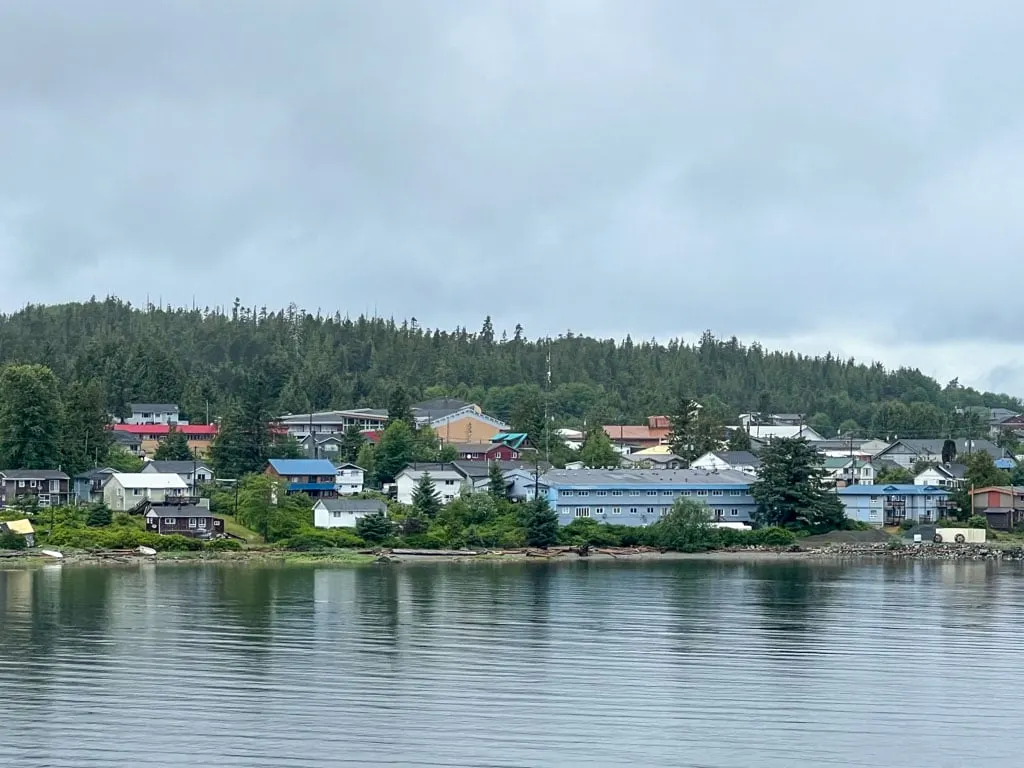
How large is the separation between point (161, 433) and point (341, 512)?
28403 mm

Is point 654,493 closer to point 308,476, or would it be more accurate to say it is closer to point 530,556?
→ point 530,556

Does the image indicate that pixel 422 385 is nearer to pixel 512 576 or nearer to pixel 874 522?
pixel 874 522

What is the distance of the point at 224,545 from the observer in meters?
51.4

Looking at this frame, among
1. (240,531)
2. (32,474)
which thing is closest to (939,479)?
(240,531)

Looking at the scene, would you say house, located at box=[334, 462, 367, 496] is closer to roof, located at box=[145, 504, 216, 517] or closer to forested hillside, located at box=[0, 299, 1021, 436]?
roof, located at box=[145, 504, 216, 517]

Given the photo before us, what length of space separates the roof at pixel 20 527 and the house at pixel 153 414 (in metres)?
35.3

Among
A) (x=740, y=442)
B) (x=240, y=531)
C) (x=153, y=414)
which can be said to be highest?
(x=153, y=414)

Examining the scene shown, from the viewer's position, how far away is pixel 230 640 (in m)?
29.5

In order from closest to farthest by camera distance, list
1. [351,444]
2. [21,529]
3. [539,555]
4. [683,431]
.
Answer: [21,529] < [539,555] < [351,444] < [683,431]

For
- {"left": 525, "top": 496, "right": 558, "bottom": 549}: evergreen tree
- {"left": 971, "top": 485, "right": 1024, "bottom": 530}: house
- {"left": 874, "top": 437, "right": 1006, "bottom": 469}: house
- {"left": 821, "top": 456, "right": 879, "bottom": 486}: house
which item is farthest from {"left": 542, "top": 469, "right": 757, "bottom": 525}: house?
{"left": 874, "top": 437, "right": 1006, "bottom": 469}: house

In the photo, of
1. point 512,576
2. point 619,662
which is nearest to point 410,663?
point 619,662

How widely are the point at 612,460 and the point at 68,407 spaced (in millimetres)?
27510

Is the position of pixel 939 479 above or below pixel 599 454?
below

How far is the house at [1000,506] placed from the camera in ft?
204
